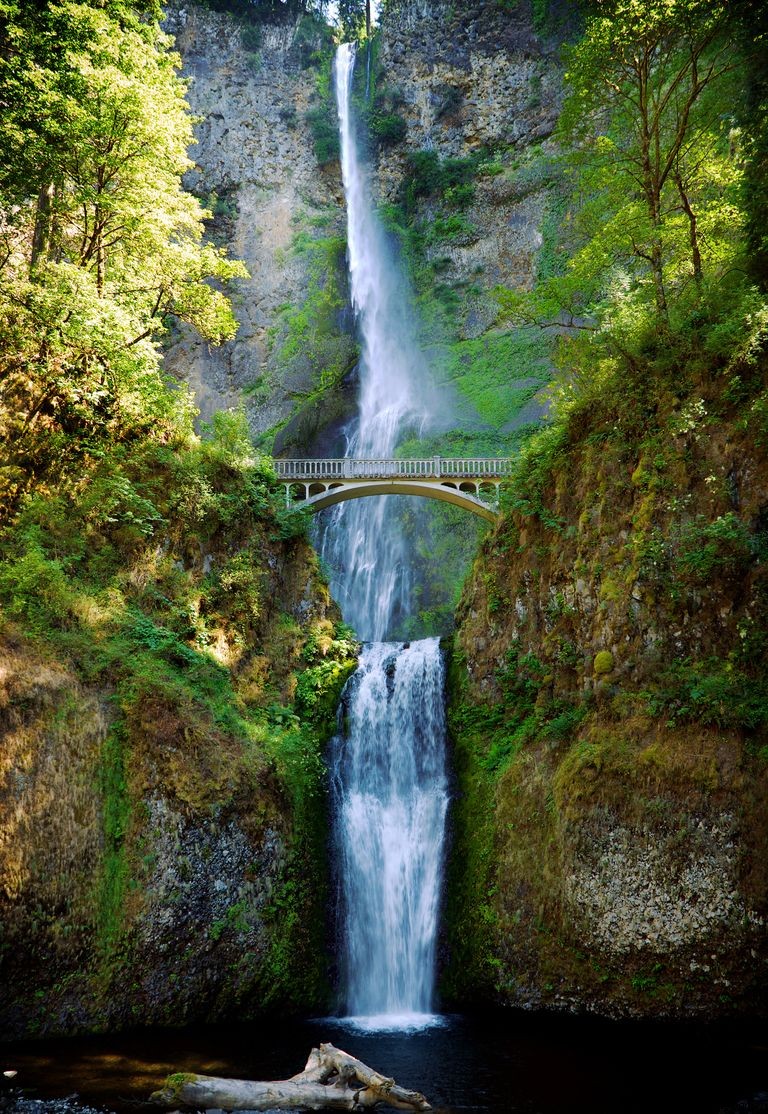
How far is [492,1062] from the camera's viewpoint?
9.55m

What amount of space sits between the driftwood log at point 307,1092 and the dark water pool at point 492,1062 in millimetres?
563

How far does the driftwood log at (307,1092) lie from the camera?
7551 millimetres

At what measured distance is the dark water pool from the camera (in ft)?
26.9

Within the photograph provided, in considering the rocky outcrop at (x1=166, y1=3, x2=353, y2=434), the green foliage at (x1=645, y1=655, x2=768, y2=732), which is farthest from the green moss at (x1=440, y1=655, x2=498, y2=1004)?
the rocky outcrop at (x1=166, y1=3, x2=353, y2=434)

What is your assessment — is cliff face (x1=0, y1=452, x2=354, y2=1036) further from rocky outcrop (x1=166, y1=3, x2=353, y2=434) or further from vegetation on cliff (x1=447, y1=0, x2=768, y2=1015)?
rocky outcrop (x1=166, y1=3, x2=353, y2=434)

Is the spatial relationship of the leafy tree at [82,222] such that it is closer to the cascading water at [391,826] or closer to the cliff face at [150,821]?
the cliff face at [150,821]

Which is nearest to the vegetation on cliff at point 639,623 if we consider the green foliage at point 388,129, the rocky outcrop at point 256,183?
the rocky outcrop at point 256,183

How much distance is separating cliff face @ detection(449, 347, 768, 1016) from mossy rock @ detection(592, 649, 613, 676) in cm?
3

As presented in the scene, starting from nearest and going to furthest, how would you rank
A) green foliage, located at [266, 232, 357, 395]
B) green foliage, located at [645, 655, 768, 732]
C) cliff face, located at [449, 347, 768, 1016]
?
1. cliff face, located at [449, 347, 768, 1016]
2. green foliage, located at [645, 655, 768, 732]
3. green foliage, located at [266, 232, 357, 395]

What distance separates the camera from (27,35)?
1338 centimetres

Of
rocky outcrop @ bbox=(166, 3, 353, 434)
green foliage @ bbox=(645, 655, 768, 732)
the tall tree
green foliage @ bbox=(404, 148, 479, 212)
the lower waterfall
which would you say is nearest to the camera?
green foliage @ bbox=(645, 655, 768, 732)

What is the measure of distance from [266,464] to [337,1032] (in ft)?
40.2

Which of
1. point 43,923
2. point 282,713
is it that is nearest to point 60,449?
point 282,713

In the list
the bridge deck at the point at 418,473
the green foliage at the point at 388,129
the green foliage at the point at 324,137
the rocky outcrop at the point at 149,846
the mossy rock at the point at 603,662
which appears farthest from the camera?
the green foliage at the point at 324,137
